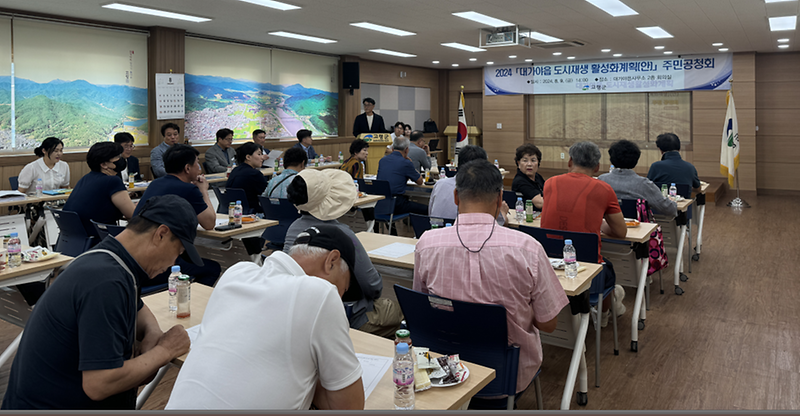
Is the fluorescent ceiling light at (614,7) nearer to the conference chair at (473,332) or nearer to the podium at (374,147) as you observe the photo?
the podium at (374,147)

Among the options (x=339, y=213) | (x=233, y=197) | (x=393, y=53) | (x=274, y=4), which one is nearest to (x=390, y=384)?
(x=339, y=213)

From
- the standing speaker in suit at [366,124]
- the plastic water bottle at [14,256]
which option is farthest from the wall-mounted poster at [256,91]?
the plastic water bottle at [14,256]

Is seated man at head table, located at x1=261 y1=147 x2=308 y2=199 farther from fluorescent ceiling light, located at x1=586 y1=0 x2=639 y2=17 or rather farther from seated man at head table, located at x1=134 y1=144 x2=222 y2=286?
fluorescent ceiling light, located at x1=586 y1=0 x2=639 y2=17

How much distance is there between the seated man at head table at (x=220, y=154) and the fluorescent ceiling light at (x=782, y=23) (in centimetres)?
813

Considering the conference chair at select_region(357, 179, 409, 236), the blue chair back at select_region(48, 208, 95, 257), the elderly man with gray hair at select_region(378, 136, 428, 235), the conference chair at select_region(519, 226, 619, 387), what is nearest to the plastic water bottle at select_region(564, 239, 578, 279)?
the conference chair at select_region(519, 226, 619, 387)

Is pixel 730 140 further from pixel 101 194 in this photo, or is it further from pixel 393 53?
pixel 101 194

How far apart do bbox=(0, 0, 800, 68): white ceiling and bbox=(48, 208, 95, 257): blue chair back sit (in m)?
3.65

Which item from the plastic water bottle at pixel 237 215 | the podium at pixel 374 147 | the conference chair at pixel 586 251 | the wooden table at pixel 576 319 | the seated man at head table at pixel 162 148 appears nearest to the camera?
the wooden table at pixel 576 319

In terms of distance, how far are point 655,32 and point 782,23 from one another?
174cm

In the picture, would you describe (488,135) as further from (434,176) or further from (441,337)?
(441,337)

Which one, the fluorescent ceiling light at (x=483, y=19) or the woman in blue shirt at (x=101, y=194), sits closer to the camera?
the woman in blue shirt at (x=101, y=194)

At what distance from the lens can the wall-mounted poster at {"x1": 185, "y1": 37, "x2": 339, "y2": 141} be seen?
392 inches

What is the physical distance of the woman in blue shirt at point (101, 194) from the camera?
430 cm

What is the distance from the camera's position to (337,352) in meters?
1.42
